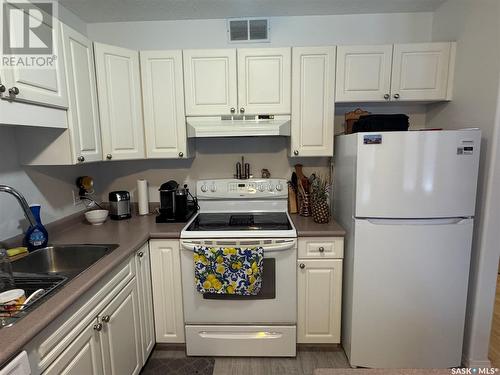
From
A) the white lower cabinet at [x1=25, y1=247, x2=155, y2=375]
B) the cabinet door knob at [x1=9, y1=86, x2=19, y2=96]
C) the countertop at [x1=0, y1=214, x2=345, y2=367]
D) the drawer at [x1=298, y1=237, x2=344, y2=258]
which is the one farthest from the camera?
the drawer at [x1=298, y1=237, x2=344, y2=258]

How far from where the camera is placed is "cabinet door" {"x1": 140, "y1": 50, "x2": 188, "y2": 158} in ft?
6.67

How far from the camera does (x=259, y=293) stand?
1841 millimetres

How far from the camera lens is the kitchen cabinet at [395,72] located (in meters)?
1.95

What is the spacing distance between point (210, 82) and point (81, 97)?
86 centimetres

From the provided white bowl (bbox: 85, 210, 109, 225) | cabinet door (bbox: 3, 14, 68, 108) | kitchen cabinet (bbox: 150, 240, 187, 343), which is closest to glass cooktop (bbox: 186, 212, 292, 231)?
kitchen cabinet (bbox: 150, 240, 187, 343)

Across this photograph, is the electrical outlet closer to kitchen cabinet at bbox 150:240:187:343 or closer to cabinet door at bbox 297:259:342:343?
kitchen cabinet at bbox 150:240:187:343

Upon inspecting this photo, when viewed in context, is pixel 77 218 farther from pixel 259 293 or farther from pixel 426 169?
pixel 426 169

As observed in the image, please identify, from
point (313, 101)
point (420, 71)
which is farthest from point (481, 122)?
point (313, 101)

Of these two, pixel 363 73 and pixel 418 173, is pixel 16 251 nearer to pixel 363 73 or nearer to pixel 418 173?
pixel 418 173

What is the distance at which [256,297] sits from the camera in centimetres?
186

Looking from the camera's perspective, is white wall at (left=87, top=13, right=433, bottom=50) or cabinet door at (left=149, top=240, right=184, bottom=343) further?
white wall at (left=87, top=13, right=433, bottom=50)

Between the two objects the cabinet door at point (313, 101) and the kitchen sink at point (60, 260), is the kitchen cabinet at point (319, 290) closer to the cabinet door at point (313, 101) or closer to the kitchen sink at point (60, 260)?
the cabinet door at point (313, 101)

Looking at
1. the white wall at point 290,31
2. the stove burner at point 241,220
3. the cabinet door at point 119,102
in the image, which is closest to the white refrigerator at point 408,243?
the stove burner at point 241,220

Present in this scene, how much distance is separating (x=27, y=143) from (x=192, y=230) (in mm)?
1147
